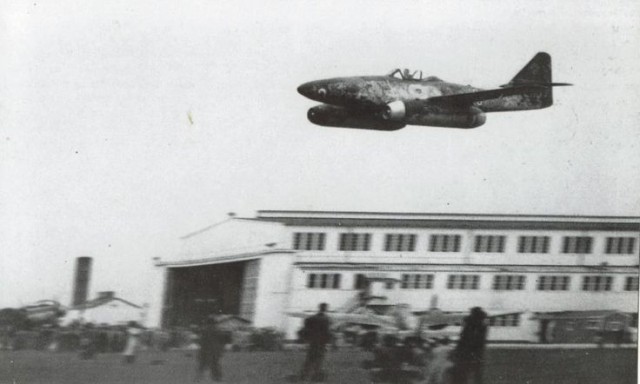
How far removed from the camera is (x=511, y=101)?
5879 millimetres

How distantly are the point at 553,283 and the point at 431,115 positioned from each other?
4.82 feet

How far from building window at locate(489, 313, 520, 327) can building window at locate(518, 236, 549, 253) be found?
459mm

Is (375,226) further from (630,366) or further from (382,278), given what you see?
(630,366)

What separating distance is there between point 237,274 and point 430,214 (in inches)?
54.6

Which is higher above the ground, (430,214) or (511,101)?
(511,101)

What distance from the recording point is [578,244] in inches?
230

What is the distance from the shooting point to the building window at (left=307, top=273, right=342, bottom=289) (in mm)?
5598

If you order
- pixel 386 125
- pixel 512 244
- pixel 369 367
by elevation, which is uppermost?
pixel 386 125

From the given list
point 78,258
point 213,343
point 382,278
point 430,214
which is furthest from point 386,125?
point 78,258

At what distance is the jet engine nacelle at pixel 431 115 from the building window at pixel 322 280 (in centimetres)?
114

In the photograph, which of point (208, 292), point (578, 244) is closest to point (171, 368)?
A: point (208, 292)

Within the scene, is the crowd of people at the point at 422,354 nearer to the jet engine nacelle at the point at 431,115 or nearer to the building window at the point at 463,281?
the building window at the point at 463,281

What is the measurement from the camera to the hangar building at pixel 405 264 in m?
5.54

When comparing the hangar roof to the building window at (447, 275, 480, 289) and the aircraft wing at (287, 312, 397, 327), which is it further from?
the aircraft wing at (287, 312, 397, 327)
